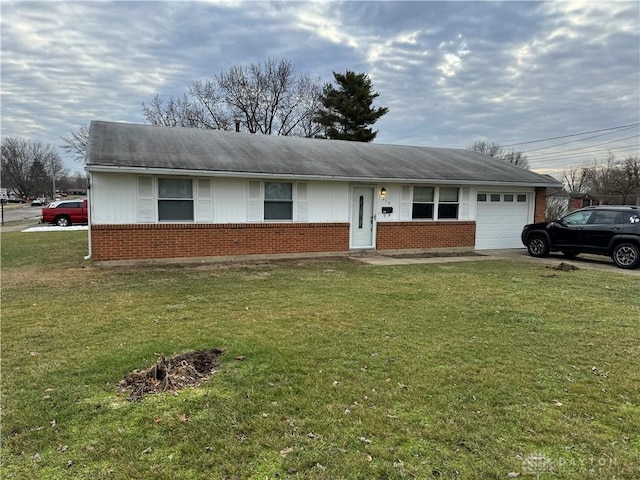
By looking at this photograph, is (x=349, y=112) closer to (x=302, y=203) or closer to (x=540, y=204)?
(x=540, y=204)

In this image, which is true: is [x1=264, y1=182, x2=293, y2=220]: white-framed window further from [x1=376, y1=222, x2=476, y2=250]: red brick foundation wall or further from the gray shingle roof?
[x1=376, y1=222, x2=476, y2=250]: red brick foundation wall

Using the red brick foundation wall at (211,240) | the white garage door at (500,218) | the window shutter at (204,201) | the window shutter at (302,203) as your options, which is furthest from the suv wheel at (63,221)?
the white garage door at (500,218)

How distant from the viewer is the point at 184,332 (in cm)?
541

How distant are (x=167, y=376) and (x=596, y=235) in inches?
489

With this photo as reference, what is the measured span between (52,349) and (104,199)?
6.58 m

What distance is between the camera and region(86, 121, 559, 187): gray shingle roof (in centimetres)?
1104

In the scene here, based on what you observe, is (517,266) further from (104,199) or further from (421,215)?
(104,199)

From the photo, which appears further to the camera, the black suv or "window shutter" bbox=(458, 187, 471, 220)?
"window shutter" bbox=(458, 187, 471, 220)

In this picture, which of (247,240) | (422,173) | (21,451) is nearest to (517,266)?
(422,173)

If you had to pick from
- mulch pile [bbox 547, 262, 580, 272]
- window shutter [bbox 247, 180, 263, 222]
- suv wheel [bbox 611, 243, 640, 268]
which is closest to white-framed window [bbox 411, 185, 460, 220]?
mulch pile [bbox 547, 262, 580, 272]

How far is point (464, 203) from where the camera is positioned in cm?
1490

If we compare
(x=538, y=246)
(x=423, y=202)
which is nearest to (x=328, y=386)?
(x=423, y=202)

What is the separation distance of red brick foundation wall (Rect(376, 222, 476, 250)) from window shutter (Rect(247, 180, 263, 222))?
4017 millimetres

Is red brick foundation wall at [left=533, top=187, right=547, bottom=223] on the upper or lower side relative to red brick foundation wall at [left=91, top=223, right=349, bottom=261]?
upper
